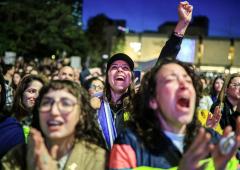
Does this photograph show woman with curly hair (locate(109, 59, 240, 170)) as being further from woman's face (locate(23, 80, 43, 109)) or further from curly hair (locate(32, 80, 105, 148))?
woman's face (locate(23, 80, 43, 109))

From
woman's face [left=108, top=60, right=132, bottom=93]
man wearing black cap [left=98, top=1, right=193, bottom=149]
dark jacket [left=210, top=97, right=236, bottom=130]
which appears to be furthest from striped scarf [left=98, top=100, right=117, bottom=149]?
dark jacket [left=210, top=97, right=236, bottom=130]

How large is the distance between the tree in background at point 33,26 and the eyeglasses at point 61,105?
31196mm

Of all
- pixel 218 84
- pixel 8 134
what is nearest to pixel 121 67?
pixel 8 134

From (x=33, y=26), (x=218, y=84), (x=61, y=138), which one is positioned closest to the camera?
(x=61, y=138)

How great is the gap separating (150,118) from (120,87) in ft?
4.90

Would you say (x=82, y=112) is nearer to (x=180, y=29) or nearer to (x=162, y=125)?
(x=162, y=125)

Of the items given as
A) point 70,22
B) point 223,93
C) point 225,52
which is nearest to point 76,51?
point 70,22

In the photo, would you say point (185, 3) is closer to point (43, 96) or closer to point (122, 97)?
point (122, 97)

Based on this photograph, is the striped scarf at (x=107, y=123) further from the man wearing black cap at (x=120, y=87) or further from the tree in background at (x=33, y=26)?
the tree in background at (x=33, y=26)

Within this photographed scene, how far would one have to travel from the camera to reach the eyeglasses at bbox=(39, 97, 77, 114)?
2549 mm

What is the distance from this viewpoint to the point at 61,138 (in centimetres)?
260

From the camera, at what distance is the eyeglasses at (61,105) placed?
8.36 feet

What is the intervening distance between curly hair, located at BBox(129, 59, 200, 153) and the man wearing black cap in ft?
3.00

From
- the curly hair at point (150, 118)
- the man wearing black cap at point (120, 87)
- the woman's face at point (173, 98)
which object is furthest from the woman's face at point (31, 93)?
the woman's face at point (173, 98)
